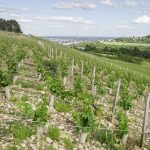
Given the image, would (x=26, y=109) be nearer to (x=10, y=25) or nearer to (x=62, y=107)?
(x=62, y=107)

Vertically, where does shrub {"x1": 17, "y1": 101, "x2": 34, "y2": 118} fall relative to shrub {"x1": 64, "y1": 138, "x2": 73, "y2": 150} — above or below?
above

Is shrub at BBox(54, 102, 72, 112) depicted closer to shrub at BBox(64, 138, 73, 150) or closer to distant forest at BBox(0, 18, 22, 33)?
shrub at BBox(64, 138, 73, 150)

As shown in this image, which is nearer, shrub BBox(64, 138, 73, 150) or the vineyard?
the vineyard

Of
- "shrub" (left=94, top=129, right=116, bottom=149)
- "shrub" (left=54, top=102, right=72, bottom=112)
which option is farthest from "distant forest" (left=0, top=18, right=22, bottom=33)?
"shrub" (left=94, top=129, right=116, bottom=149)

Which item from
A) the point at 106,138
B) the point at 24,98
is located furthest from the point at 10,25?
the point at 106,138

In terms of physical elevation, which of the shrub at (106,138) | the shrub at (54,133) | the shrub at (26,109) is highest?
the shrub at (26,109)

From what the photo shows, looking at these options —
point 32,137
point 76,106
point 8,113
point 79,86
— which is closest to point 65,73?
point 79,86

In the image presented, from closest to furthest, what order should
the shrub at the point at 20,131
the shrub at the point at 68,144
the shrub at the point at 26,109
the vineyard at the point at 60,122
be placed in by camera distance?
the shrub at the point at 20,131, the vineyard at the point at 60,122, the shrub at the point at 68,144, the shrub at the point at 26,109

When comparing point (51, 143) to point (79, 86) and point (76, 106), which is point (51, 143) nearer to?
point (76, 106)

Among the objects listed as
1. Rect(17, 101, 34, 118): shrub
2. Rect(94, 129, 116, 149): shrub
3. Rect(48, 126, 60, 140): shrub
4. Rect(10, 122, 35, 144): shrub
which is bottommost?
Rect(94, 129, 116, 149): shrub

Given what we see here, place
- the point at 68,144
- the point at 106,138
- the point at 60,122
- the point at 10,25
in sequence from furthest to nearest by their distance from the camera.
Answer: the point at 10,25, the point at 60,122, the point at 106,138, the point at 68,144

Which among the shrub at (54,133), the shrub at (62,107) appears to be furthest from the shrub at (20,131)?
the shrub at (62,107)

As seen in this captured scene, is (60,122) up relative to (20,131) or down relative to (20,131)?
down

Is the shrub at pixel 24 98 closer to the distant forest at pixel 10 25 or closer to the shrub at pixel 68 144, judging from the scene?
the shrub at pixel 68 144
